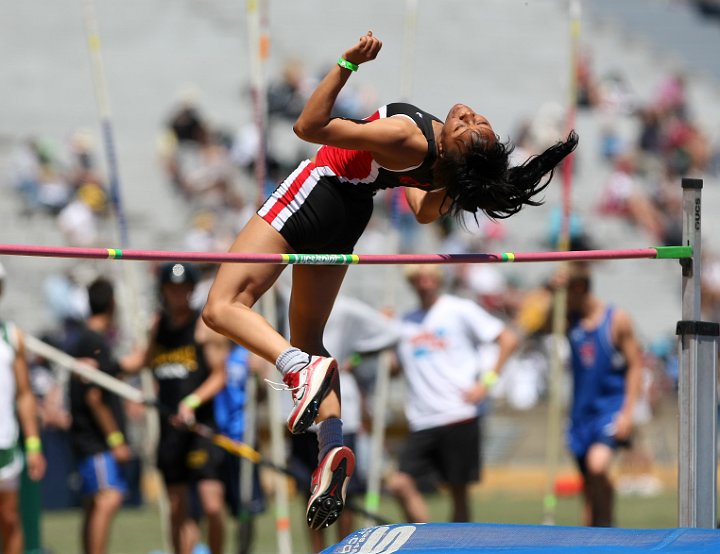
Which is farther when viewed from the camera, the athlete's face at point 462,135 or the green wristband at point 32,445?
the green wristband at point 32,445

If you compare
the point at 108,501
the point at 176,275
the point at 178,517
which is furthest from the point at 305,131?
the point at 108,501

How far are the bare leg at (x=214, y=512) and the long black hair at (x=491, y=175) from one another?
11.3ft

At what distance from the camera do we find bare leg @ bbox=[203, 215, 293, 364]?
5.04m

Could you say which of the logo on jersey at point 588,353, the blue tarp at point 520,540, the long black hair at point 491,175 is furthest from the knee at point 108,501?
the long black hair at point 491,175

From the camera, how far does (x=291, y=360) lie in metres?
4.94

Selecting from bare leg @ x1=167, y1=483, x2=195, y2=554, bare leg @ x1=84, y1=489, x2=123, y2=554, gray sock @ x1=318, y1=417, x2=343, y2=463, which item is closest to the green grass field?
bare leg @ x1=84, y1=489, x2=123, y2=554

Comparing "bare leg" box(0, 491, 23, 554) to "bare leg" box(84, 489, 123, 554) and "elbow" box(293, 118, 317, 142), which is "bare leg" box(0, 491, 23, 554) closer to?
"bare leg" box(84, 489, 123, 554)

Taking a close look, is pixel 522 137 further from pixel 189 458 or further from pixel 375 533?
pixel 375 533

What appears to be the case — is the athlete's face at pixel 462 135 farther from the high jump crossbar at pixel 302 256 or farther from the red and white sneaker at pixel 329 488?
the red and white sneaker at pixel 329 488

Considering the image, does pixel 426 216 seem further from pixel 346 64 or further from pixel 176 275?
pixel 176 275

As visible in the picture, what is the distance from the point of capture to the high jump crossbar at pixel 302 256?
4.68 m

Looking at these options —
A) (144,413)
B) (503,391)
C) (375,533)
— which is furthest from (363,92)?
(375,533)

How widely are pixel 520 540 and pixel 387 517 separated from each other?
A: 5754 millimetres

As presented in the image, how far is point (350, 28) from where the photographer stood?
20719 mm
